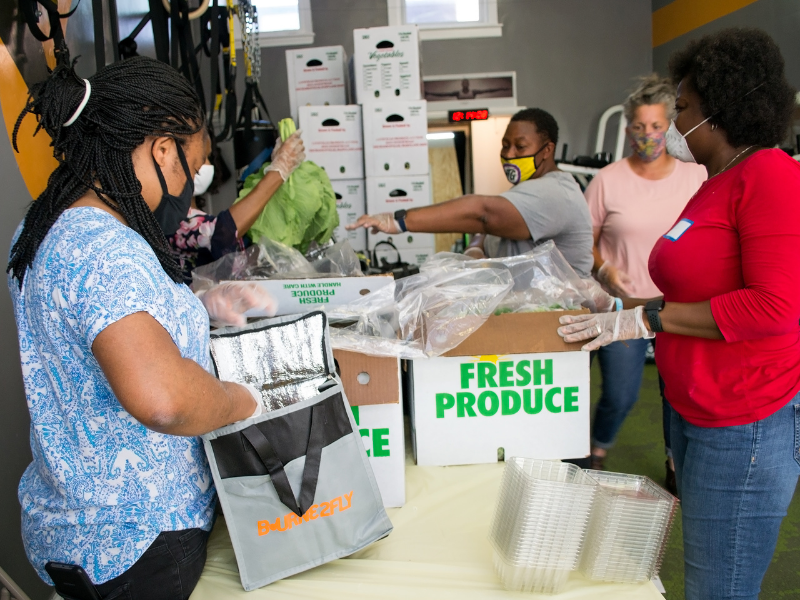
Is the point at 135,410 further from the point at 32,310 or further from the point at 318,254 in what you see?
the point at 318,254

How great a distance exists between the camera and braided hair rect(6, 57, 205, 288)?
0.87 meters

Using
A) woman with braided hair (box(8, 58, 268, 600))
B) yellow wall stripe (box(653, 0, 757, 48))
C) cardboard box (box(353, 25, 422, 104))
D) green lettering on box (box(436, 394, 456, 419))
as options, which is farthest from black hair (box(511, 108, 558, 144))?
yellow wall stripe (box(653, 0, 757, 48))

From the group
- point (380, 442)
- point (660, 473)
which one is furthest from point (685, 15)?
point (380, 442)

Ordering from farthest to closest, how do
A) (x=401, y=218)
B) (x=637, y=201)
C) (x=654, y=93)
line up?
(x=637, y=201)
(x=654, y=93)
(x=401, y=218)

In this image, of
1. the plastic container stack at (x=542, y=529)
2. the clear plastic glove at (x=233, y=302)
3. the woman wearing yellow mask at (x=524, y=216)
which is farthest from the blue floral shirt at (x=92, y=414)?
the woman wearing yellow mask at (x=524, y=216)

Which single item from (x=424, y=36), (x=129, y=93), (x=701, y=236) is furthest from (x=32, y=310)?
(x=424, y=36)

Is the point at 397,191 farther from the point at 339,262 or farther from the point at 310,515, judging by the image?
the point at 310,515

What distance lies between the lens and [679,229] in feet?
3.88

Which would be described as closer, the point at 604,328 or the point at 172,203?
the point at 172,203

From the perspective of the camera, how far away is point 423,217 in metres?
1.79

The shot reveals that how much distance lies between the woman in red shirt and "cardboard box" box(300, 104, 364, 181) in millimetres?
2966

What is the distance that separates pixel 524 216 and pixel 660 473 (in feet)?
5.03

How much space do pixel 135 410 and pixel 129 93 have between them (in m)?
0.46

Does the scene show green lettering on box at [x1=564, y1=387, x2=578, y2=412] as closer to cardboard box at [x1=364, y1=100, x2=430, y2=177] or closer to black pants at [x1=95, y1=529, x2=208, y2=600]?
black pants at [x1=95, y1=529, x2=208, y2=600]
